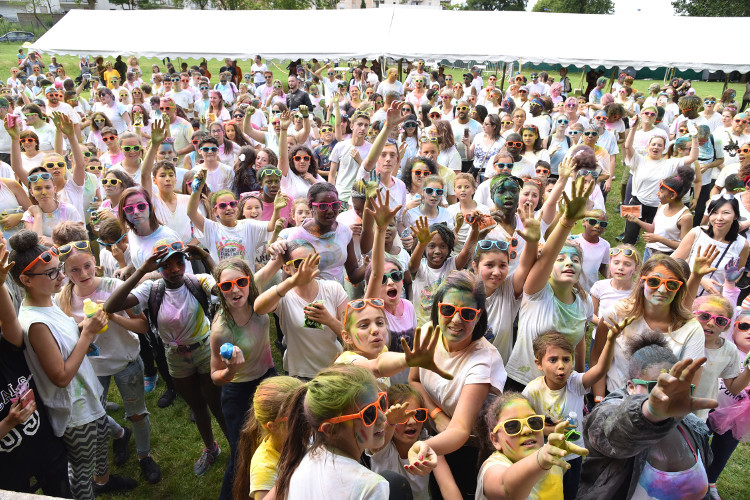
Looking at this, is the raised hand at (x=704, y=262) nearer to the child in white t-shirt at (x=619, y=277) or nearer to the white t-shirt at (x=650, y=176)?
the child in white t-shirt at (x=619, y=277)

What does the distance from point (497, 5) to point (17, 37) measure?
63070mm

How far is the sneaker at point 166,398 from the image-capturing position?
4930 mm

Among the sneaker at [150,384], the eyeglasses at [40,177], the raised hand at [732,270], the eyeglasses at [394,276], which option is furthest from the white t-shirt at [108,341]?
the raised hand at [732,270]

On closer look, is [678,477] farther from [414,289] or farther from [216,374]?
[216,374]

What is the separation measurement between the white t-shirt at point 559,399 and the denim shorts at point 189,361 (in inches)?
92.3

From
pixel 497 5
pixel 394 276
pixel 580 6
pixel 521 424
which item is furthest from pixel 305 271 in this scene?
pixel 497 5

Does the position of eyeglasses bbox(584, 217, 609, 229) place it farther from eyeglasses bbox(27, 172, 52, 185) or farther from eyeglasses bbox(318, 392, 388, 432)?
eyeglasses bbox(27, 172, 52, 185)

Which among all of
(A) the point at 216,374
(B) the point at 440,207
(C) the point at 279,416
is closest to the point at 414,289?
(B) the point at 440,207

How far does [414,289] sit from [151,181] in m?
3.28

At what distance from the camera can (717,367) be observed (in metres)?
3.47

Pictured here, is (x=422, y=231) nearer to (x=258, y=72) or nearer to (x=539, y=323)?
(x=539, y=323)

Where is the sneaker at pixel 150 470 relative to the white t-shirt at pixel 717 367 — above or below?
below

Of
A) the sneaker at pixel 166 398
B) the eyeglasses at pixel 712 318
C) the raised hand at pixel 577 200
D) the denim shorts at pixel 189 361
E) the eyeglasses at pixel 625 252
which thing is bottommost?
the sneaker at pixel 166 398

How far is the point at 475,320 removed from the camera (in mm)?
2902
